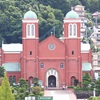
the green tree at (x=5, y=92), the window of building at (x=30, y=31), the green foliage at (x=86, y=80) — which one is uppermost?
the window of building at (x=30, y=31)

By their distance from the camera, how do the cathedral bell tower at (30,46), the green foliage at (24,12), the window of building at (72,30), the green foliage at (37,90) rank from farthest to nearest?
the green foliage at (24,12)
the window of building at (72,30)
the cathedral bell tower at (30,46)
the green foliage at (37,90)

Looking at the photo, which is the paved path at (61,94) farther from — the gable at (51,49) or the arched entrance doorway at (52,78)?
the gable at (51,49)

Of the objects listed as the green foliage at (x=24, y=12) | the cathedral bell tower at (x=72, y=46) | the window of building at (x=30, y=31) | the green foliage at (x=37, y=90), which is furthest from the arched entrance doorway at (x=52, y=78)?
the green foliage at (x=24, y=12)

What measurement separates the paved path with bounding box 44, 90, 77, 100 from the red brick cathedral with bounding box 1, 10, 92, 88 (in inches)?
107

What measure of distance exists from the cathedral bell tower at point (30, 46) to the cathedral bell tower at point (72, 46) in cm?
274

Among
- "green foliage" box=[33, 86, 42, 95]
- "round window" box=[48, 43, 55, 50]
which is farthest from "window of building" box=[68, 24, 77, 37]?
"green foliage" box=[33, 86, 42, 95]

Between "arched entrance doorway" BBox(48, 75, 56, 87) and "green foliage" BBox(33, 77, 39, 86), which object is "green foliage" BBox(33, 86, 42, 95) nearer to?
"green foliage" BBox(33, 77, 39, 86)

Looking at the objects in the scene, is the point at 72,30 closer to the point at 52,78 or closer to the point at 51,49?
the point at 51,49

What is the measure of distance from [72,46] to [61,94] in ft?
23.3

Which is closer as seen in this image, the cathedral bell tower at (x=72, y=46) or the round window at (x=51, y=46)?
the cathedral bell tower at (x=72, y=46)

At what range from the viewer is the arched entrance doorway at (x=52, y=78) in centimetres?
9238

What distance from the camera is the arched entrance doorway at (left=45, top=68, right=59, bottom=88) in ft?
303

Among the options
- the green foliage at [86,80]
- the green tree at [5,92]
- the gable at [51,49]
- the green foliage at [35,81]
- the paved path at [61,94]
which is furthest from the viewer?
the gable at [51,49]

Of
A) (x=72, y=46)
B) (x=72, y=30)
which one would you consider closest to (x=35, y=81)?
(x=72, y=46)
